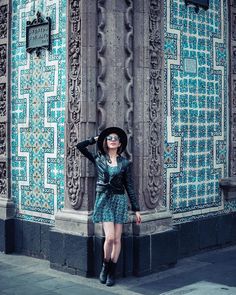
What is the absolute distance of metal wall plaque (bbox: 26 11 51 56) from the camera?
8516mm

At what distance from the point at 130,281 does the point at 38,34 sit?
13.2 feet

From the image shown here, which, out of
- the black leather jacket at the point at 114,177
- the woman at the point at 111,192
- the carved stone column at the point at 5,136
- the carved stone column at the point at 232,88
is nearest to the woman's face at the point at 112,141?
the woman at the point at 111,192

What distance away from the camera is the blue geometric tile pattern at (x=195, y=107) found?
8602 mm

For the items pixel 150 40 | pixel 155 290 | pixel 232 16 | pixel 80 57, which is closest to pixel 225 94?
pixel 232 16

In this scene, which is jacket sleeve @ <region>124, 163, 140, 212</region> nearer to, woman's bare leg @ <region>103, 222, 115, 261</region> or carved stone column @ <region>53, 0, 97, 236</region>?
woman's bare leg @ <region>103, 222, 115, 261</region>

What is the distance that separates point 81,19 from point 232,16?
3.31 meters

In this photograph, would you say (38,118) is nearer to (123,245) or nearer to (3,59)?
(3,59)

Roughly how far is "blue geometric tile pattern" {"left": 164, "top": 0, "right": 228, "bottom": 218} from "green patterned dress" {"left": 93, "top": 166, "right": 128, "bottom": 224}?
1.43 m

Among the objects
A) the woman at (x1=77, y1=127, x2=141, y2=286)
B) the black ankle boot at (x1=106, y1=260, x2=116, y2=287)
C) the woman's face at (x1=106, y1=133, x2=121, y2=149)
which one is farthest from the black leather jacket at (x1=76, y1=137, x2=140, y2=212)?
the black ankle boot at (x1=106, y1=260, x2=116, y2=287)

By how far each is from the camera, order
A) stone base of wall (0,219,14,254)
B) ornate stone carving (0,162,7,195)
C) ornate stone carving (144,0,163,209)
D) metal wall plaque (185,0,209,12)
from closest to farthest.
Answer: ornate stone carving (144,0,163,209), metal wall plaque (185,0,209,12), stone base of wall (0,219,14,254), ornate stone carving (0,162,7,195)

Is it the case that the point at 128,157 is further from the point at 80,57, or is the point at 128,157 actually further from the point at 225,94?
the point at 225,94

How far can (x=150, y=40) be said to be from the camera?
8094 millimetres

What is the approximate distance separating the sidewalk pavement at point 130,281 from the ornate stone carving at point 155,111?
108cm

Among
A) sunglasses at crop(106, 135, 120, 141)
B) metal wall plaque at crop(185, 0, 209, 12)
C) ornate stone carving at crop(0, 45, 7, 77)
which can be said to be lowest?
sunglasses at crop(106, 135, 120, 141)
